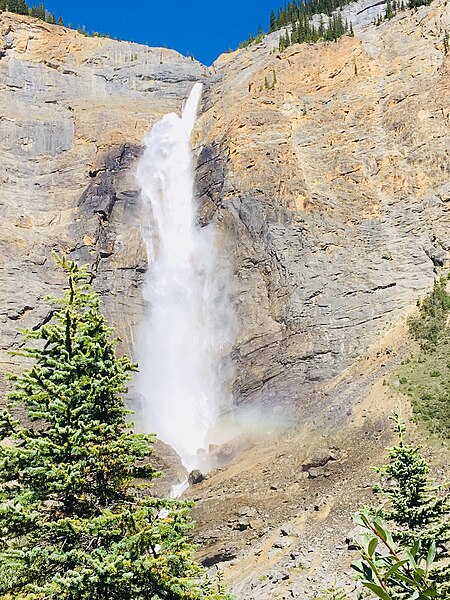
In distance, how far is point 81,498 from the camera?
7496 mm

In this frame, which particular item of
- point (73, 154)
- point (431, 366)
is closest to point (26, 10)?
point (73, 154)

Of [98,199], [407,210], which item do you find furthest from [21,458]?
[98,199]

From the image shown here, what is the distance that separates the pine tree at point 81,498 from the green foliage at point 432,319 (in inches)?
968

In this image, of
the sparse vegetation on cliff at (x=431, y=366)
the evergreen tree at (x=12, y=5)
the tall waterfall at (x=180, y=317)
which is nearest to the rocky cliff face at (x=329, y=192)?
the tall waterfall at (x=180, y=317)

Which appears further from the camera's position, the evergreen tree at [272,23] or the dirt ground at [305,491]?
the evergreen tree at [272,23]

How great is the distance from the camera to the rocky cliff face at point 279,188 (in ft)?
121

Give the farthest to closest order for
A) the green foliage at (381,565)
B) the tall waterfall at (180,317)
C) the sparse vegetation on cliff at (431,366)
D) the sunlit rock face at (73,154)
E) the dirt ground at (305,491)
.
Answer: the sunlit rock face at (73,154)
the tall waterfall at (180,317)
the sparse vegetation on cliff at (431,366)
the dirt ground at (305,491)
the green foliage at (381,565)

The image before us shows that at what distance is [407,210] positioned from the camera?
1581 inches

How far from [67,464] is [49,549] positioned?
3.28 feet

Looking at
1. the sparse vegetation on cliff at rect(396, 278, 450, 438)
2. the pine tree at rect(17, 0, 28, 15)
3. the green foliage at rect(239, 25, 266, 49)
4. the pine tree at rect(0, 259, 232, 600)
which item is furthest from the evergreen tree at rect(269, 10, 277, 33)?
the pine tree at rect(0, 259, 232, 600)

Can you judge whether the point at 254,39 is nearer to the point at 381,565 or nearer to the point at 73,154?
the point at 73,154

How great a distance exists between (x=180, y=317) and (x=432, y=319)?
1978cm

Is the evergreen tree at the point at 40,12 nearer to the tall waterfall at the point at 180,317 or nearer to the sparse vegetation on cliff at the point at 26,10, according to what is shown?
the sparse vegetation on cliff at the point at 26,10

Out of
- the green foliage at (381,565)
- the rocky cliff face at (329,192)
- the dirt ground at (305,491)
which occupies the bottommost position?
the dirt ground at (305,491)
